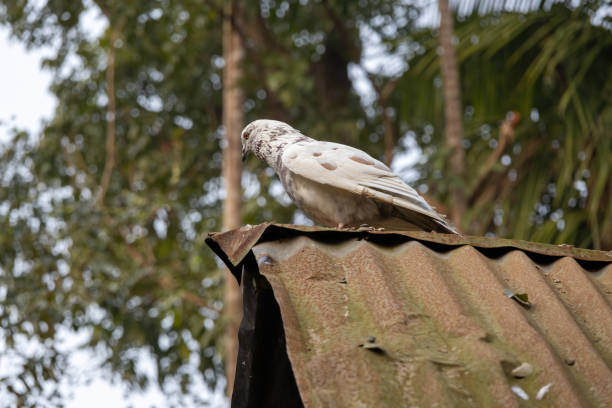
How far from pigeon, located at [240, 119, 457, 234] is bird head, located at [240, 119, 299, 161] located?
0.64 ft

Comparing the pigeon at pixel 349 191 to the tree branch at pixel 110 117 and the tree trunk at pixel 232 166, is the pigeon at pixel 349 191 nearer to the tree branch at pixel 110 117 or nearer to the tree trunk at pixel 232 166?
the tree trunk at pixel 232 166

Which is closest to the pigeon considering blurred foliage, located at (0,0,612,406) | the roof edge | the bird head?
the bird head

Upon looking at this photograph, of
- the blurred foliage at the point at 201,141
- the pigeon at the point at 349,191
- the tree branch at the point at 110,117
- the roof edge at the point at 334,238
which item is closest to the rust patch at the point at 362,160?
the pigeon at the point at 349,191

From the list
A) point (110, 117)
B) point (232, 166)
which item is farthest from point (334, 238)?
point (110, 117)

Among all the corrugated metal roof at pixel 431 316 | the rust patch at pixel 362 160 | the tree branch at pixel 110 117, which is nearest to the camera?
the corrugated metal roof at pixel 431 316

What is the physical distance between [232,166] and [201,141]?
10.4ft

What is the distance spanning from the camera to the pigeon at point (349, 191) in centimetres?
324

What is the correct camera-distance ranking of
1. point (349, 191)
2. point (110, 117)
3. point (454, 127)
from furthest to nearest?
1. point (110, 117)
2. point (454, 127)
3. point (349, 191)

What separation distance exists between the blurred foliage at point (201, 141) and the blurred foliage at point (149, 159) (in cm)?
3

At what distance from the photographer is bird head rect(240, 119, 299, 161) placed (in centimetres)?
372

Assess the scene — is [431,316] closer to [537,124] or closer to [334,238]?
[334,238]

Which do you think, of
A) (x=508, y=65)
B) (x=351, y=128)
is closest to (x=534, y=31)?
(x=508, y=65)

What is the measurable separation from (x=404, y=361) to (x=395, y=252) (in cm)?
70

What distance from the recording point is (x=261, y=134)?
3.76 m
